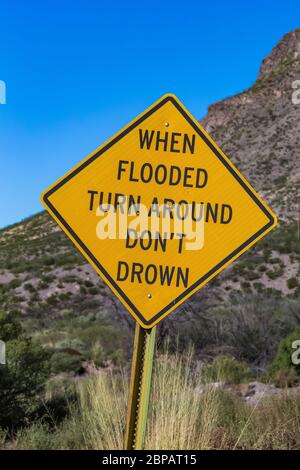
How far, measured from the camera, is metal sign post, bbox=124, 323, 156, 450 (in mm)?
4055

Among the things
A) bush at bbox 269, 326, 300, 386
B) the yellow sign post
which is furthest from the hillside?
the yellow sign post

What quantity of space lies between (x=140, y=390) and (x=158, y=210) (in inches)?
51.5

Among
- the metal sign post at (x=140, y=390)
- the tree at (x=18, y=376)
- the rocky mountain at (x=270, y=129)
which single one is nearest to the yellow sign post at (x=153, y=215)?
the metal sign post at (x=140, y=390)

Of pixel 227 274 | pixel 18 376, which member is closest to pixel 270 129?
pixel 227 274

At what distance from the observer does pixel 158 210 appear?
14.2ft

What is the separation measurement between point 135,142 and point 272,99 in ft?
178

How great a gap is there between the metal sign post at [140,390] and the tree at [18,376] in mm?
4332

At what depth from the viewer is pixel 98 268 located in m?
4.22

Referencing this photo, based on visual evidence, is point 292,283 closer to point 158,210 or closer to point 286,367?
point 286,367

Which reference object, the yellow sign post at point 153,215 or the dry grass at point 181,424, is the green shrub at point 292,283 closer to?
the dry grass at point 181,424

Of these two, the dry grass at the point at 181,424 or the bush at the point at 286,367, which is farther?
the bush at the point at 286,367

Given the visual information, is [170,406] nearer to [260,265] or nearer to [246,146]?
[260,265]

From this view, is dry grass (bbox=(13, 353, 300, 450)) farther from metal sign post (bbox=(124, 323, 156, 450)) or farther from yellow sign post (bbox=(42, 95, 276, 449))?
yellow sign post (bbox=(42, 95, 276, 449))

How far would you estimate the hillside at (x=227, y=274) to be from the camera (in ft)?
50.6
